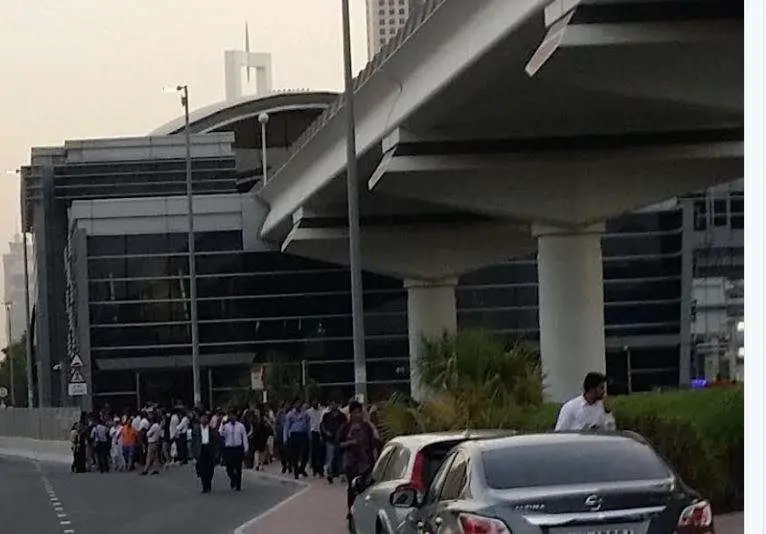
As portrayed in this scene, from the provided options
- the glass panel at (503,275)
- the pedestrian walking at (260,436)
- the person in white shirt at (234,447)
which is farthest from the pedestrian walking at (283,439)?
the glass panel at (503,275)

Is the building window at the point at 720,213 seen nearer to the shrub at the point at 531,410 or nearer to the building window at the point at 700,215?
the building window at the point at 700,215

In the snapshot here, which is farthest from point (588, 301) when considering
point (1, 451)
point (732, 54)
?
point (1, 451)

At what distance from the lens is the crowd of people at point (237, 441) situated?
2259 centimetres

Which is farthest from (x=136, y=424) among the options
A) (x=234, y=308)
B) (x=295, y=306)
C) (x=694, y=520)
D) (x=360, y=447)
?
(x=694, y=520)

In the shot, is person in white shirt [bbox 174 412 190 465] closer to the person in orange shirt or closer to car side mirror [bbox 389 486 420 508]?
the person in orange shirt

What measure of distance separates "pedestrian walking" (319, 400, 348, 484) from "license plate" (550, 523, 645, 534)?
2152 centimetres

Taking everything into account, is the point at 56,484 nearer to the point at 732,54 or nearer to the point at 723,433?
the point at 732,54

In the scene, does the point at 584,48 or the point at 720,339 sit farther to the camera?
the point at 720,339

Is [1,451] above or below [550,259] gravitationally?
below

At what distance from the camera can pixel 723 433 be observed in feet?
59.3

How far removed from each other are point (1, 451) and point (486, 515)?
70.0 meters

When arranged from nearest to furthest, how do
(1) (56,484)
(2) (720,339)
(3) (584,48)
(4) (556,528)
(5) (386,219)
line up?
(4) (556,528) < (3) (584,48) < (1) (56,484) < (5) (386,219) < (2) (720,339)

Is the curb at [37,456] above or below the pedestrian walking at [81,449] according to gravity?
below

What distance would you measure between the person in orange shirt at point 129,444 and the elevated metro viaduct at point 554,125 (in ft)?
28.0
